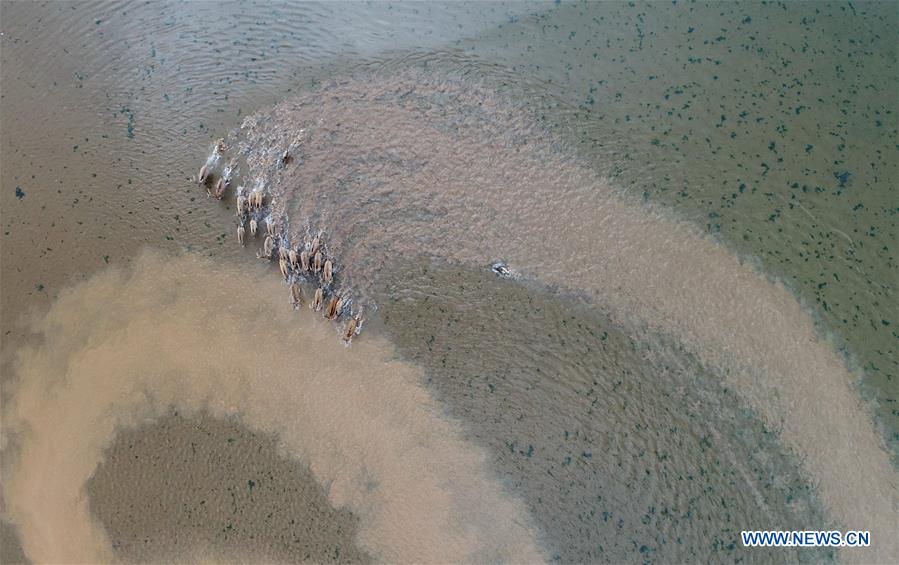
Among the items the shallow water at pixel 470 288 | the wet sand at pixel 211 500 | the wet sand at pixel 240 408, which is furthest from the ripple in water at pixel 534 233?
the wet sand at pixel 211 500

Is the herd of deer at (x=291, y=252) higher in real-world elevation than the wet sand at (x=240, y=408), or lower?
higher

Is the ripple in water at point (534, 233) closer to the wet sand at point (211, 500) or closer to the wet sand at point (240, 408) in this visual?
the wet sand at point (240, 408)

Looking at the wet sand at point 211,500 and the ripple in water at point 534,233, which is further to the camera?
the wet sand at point 211,500

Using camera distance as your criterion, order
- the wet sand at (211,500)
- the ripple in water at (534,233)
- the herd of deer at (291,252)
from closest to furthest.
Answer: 1. the ripple in water at (534,233)
2. the wet sand at (211,500)
3. the herd of deer at (291,252)

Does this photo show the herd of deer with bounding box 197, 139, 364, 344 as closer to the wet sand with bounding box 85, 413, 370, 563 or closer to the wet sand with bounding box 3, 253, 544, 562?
the wet sand with bounding box 3, 253, 544, 562

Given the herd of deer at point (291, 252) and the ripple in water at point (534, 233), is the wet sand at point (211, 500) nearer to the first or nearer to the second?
the herd of deer at point (291, 252)

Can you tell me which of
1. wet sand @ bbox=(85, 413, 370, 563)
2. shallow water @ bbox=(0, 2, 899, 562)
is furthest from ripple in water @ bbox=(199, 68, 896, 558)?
wet sand @ bbox=(85, 413, 370, 563)

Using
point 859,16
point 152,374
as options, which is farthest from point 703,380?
point 152,374

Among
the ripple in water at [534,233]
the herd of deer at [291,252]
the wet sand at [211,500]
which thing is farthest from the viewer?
the herd of deer at [291,252]

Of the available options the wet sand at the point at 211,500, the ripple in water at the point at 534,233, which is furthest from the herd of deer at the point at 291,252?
the wet sand at the point at 211,500
